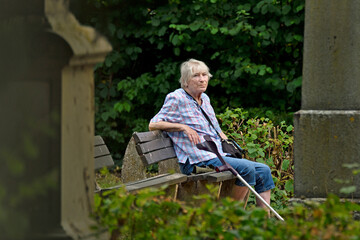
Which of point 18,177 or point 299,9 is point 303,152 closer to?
point 18,177

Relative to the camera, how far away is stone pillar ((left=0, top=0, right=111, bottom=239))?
2.29 meters

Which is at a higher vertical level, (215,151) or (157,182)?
(215,151)

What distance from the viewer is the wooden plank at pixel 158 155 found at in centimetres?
487

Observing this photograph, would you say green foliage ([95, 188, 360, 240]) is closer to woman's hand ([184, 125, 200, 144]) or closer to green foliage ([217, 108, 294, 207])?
woman's hand ([184, 125, 200, 144])

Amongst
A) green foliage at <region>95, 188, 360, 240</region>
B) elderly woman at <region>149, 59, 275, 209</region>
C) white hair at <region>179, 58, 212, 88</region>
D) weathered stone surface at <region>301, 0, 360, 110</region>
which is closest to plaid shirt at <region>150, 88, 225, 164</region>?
elderly woman at <region>149, 59, 275, 209</region>

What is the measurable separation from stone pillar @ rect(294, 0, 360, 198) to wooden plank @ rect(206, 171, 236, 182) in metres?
0.78

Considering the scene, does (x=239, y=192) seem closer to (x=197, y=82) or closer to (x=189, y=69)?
(x=197, y=82)

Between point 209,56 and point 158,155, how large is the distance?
4237 mm

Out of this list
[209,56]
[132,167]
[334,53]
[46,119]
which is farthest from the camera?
[209,56]

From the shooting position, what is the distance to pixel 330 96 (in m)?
4.05

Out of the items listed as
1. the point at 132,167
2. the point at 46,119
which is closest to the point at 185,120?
the point at 132,167

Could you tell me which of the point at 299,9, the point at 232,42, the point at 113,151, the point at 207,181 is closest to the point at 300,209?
the point at 207,181

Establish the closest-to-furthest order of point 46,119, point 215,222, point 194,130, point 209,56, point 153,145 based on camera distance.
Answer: point 46,119 < point 215,222 < point 153,145 < point 194,130 < point 209,56

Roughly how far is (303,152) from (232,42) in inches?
183
